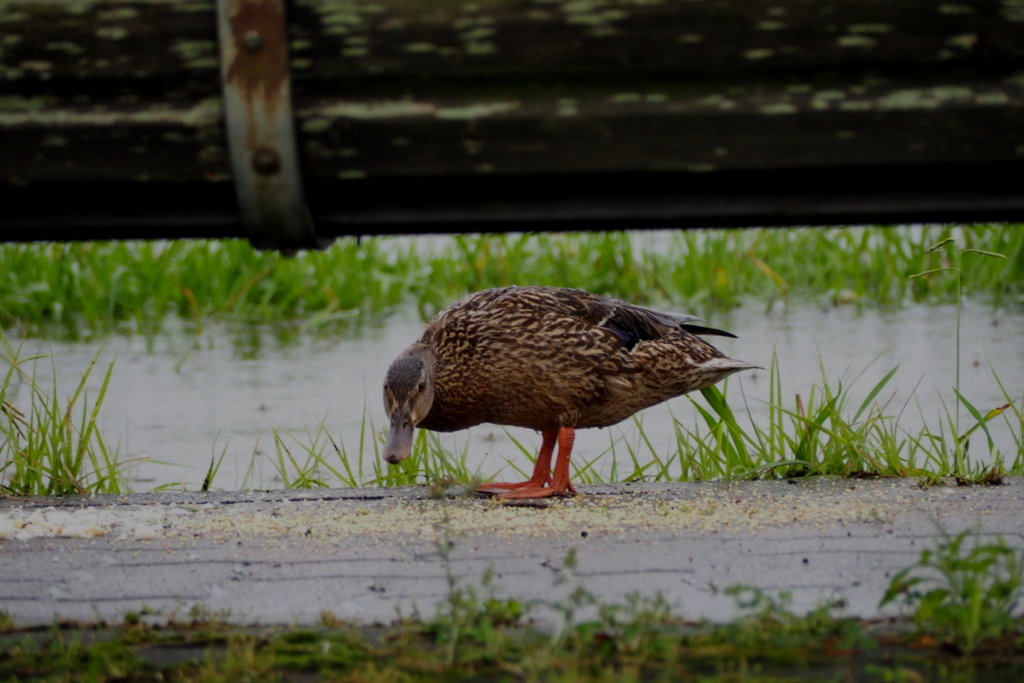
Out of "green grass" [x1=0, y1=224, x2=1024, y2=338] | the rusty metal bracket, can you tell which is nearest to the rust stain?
the rusty metal bracket

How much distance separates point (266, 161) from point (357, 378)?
4.12m

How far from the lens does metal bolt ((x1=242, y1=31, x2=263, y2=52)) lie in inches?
76.9

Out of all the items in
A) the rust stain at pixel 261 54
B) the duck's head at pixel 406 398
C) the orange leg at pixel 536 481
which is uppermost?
the rust stain at pixel 261 54

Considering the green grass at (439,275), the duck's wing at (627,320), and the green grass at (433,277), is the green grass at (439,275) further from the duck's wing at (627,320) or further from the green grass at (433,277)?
the duck's wing at (627,320)

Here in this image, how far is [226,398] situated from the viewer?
5.73m

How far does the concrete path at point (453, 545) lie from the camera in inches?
99.0

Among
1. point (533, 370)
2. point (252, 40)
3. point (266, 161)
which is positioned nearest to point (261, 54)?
point (252, 40)

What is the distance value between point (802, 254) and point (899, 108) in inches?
250

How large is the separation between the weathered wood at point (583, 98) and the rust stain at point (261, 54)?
0.04 metres

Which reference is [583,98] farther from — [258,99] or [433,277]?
[433,277]

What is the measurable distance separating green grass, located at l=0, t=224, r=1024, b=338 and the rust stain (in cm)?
540

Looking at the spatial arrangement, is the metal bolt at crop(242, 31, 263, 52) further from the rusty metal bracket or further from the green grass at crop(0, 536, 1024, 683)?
the green grass at crop(0, 536, 1024, 683)

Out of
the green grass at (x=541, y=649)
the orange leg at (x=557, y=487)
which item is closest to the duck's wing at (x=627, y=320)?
the orange leg at (x=557, y=487)

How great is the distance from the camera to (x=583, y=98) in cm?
199
